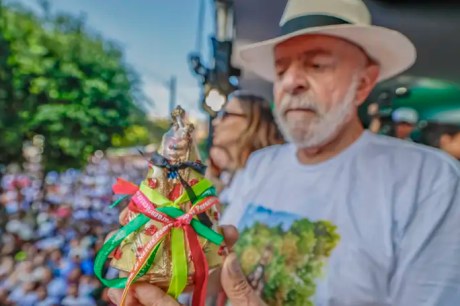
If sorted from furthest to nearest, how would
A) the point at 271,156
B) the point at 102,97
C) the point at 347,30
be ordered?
the point at 102,97 < the point at 271,156 < the point at 347,30

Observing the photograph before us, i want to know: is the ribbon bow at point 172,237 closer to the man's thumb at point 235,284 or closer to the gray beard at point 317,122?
the man's thumb at point 235,284

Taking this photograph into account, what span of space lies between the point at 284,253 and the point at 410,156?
231 mm

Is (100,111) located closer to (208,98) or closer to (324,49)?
(208,98)

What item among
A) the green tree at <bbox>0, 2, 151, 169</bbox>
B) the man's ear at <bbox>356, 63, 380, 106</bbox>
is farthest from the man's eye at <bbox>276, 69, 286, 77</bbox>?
the green tree at <bbox>0, 2, 151, 169</bbox>

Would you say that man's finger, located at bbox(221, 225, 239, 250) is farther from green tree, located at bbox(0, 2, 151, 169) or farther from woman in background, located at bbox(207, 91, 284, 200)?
green tree, located at bbox(0, 2, 151, 169)

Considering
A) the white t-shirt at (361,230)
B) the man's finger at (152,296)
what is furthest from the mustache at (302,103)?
the man's finger at (152,296)

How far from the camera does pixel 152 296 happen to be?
54 centimetres

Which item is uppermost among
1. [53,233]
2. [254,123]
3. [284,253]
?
[254,123]

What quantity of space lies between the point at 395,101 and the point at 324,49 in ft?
2.31

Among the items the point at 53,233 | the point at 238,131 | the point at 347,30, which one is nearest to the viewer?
the point at 347,30

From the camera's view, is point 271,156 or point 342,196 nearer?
point 342,196

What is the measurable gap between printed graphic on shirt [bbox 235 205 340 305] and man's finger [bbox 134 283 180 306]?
268 mm

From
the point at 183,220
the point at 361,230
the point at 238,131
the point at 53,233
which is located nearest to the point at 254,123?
the point at 238,131

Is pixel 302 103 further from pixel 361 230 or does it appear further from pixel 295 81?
pixel 361 230
